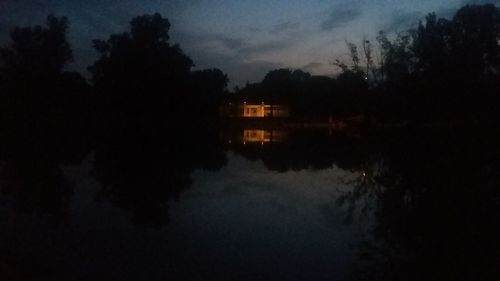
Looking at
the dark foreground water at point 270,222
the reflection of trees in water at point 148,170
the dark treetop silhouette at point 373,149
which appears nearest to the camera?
the dark foreground water at point 270,222

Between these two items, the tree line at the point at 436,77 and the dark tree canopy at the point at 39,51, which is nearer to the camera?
the tree line at the point at 436,77

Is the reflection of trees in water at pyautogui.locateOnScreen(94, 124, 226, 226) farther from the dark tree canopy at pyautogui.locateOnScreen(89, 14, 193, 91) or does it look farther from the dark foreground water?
the dark tree canopy at pyautogui.locateOnScreen(89, 14, 193, 91)

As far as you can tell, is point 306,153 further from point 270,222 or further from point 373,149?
point 270,222

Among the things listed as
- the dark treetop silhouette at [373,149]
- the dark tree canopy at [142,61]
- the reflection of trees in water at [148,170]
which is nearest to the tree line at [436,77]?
the dark treetop silhouette at [373,149]

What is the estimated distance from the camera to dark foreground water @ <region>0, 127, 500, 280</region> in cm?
930

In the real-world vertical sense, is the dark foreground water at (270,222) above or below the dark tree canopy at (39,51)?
below

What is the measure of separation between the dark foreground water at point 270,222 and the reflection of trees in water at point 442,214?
34 millimetres

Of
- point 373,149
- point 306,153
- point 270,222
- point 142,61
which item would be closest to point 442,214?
point 270,222

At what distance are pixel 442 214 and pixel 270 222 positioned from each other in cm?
391

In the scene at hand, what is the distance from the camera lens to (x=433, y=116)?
1544 cm

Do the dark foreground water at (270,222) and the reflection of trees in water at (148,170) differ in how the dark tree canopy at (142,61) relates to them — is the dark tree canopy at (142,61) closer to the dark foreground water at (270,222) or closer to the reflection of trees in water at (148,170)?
the reflection of trees in water at (148,170)

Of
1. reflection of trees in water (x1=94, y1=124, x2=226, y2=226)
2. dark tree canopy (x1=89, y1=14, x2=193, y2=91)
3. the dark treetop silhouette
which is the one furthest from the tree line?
dark tree canopy (x1=89, y1=14, x2=193, y2=91)

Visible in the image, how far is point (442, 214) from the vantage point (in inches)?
475

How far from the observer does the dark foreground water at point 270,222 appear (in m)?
9.30
